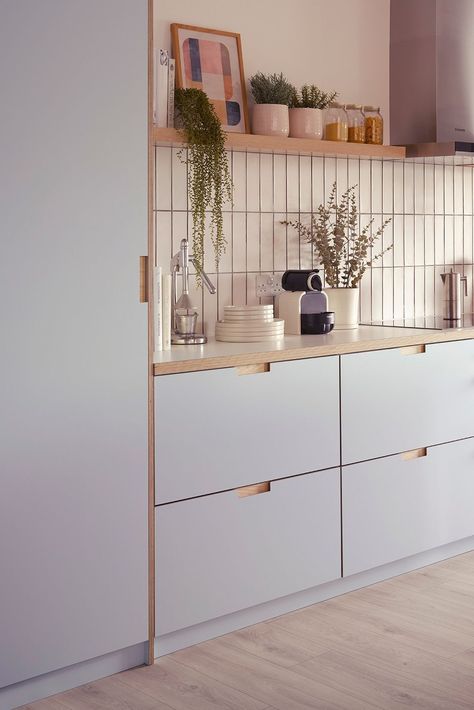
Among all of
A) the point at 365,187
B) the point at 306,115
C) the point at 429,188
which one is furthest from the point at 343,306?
the point at 429,188

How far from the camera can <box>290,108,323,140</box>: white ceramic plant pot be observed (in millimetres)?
3588

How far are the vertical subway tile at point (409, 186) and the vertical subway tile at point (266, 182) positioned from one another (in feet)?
2.60

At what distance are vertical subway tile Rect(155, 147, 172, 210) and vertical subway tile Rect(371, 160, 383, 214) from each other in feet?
3.49

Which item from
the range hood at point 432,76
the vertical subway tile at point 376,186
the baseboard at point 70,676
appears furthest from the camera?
the vertical subway tile at point 376,186

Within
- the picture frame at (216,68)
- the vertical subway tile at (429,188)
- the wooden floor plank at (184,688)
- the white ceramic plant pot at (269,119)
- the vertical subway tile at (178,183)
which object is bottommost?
the wooden floor plank at (184,688)

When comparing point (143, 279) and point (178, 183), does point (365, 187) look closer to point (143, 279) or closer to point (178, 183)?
point (178, 183)

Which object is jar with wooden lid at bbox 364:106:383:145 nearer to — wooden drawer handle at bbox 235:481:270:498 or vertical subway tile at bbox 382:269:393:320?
vertical subway tile at bbox 382:269:393:320

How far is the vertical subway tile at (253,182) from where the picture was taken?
11.9 feet

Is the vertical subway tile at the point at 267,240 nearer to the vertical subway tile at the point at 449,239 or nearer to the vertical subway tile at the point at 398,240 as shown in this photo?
the vertical subway tile at the point at 398,240

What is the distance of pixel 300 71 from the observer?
3.79 m

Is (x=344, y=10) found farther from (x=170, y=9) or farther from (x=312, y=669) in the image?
(x=312, y=669)

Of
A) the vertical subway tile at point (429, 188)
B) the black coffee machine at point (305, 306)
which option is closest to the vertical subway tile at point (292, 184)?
the black coffee machine at point (305, 306)

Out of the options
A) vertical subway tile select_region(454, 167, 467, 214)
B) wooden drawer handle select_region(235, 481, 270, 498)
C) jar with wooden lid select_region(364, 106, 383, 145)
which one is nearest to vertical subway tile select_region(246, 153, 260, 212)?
jar with wooden lid select_region(364, 106, 383, 145)

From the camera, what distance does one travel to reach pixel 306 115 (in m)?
3.59
